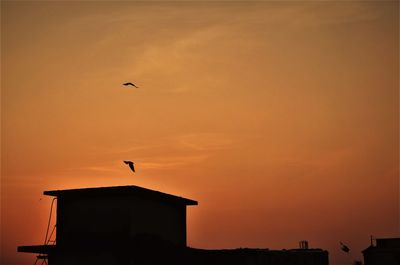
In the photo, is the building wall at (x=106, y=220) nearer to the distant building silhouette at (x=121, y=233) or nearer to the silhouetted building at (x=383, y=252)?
the distant building silhouette at (x=121, y=233)

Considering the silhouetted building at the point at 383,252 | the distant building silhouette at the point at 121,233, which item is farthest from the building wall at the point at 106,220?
the silhouetted building at the point at 383,252

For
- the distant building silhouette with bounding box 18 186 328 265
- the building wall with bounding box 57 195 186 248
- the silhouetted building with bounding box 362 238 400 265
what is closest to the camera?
the distant building silhouette with bounding box 18 186 328 265

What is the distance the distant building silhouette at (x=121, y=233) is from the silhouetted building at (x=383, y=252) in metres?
38.0

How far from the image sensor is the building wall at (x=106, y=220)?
97.3 ft

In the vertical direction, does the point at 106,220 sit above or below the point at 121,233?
above

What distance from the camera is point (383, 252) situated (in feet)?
222

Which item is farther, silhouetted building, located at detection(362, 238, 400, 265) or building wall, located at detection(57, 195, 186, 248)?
silhouetted building, located at detection(362, 238, 400, 265)

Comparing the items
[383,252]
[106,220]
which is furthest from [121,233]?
[383,252]

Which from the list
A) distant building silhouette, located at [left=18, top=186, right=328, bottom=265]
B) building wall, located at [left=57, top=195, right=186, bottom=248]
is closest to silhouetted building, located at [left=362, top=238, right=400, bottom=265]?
distant building silhouette, located at [left=18, top=186, right=328, bottom=265]

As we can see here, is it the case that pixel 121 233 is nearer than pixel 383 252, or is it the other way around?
pixel 121 233

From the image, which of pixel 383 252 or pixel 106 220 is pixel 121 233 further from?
pixel 383 252

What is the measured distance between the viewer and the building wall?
2966 centimetres

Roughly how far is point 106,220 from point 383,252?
155 ft

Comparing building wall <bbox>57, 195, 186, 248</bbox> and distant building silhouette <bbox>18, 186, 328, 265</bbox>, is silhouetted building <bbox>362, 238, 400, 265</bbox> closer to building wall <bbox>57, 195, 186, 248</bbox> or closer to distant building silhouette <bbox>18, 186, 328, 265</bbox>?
distant building silhouette <bbox>18, 186, 328, 265</bbox>
